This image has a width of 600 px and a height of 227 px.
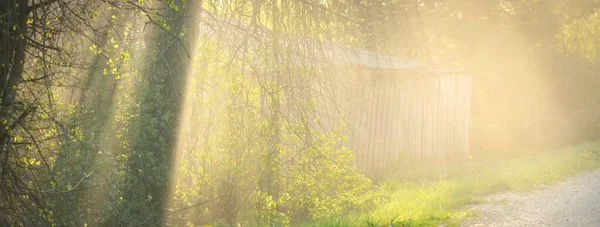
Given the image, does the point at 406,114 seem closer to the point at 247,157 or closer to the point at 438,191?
the point at 438,191

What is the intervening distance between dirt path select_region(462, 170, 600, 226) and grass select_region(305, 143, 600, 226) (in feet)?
0.99

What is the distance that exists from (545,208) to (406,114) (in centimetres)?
738

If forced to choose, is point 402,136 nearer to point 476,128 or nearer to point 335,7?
point 335,7

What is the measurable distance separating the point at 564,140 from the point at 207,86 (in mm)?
21223

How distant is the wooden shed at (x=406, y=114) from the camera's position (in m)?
15.0

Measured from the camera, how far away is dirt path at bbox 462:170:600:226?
29.8ft

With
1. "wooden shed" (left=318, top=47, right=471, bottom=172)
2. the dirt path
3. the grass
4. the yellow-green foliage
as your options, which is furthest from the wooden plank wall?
the yellow-green foliage

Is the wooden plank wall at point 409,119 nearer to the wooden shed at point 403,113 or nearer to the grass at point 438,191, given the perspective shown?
the wooden shed at point 403,113

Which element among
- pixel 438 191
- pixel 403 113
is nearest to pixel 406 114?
pixel 403 113

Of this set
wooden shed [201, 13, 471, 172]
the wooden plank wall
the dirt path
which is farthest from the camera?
the wooden plank wall

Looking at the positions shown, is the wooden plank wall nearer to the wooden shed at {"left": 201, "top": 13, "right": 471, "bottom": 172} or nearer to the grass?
the wooden shed at {"left": 201, "top": 13, "right": 471, "bottom": 172}

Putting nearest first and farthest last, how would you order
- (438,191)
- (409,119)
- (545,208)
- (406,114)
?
(545,208) → (438,191) → (406,114) → (409,119)

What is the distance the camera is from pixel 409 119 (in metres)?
17.5

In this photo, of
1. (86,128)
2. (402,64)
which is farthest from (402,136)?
(86,128)
